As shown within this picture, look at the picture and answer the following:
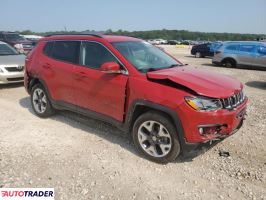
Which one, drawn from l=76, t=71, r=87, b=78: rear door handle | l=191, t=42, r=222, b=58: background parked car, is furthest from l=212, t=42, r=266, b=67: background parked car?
l=76, t=71, r=87, b=78: rear door handle

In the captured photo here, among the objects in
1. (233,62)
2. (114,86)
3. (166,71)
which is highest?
(166,71)

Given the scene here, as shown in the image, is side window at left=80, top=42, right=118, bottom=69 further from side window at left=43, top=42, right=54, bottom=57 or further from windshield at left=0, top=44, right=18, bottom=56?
windshield at left=0, top=44, right=18, bottom=56

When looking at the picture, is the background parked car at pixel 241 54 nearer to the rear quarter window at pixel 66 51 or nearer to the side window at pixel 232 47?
the side window at pixel 232 47

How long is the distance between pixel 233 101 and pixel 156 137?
121cm

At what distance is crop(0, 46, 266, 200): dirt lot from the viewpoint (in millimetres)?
3653

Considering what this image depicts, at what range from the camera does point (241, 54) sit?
54.1ft

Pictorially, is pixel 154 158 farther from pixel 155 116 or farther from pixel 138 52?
pixel 138 52

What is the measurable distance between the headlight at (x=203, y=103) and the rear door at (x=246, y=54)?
13483mm

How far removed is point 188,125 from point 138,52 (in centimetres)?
175

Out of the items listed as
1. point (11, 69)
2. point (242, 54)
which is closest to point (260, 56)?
point (242, 54)

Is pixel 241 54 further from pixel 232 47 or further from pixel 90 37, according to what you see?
pixel 90 37

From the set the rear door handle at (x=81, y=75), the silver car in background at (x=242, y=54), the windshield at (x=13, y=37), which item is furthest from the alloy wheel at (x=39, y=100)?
the silver car in background at (x=242, y=54)

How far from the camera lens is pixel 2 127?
227 inches

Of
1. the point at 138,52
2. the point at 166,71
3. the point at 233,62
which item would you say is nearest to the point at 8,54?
the point at 138,52
